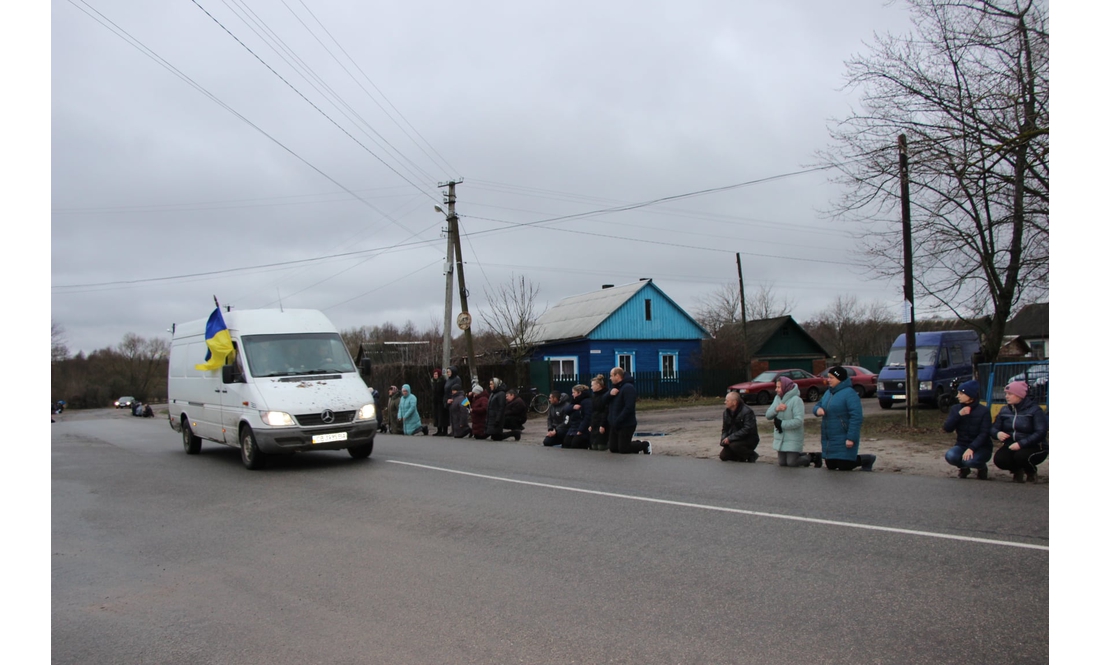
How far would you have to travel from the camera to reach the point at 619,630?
15.3ft

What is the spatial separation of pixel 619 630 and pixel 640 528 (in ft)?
9.17

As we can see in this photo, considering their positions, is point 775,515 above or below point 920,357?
below

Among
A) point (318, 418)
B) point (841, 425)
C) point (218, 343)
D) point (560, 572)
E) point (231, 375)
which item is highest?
point (218, 343)

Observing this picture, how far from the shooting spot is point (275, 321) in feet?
43.8

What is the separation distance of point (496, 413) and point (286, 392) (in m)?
7.53

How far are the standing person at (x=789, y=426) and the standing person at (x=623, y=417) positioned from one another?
10.5 ft

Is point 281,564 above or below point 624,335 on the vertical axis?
below

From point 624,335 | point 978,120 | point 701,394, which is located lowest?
point 701,394

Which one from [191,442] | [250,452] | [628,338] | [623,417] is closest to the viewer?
[250,452]

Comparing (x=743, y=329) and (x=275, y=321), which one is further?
(x=743, y=329)

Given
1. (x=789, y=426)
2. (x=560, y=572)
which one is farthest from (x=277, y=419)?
(x=789, y=426)

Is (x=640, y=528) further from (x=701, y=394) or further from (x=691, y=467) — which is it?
(x=701, y=394)

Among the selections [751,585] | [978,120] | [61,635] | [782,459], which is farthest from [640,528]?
[978,120]

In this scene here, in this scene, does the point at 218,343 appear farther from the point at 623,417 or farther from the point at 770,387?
the point at 770,387
